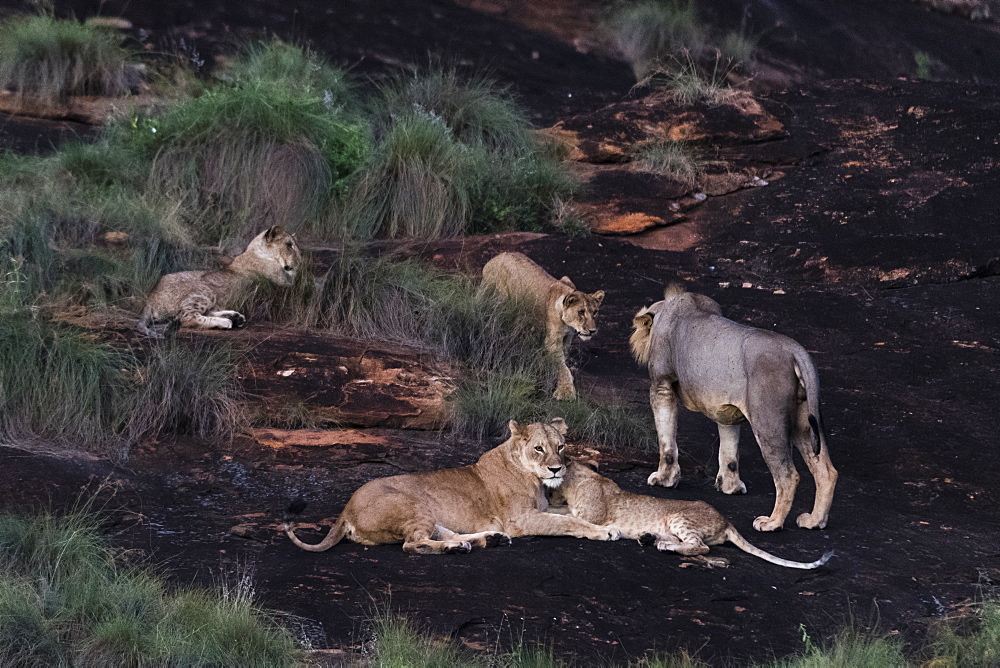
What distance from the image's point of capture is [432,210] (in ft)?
46.7

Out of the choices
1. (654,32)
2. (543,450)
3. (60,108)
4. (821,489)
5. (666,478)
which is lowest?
(60,108)

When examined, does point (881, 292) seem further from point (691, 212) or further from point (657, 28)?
point (657, 28)

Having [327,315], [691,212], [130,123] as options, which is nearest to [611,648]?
[327,315]

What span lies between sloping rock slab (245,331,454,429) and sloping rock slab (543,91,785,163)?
627 centimetres

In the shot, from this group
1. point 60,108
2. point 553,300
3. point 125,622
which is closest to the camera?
point 125,622

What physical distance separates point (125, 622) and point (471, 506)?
2.45 metres

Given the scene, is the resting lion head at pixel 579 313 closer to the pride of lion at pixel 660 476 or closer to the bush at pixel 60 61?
the pride of lion at pixel 660 476

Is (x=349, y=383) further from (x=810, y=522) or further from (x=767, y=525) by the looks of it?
(x=810, y=522)

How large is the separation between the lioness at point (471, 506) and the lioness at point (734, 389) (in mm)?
1016

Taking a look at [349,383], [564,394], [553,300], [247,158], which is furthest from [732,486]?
[247,158]

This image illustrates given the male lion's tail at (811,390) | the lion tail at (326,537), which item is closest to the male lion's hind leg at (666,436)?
the male lion's tail at (811,390)

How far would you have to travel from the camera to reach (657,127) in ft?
54.9

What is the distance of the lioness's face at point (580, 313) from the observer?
1097cm

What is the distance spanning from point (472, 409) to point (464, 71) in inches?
378
